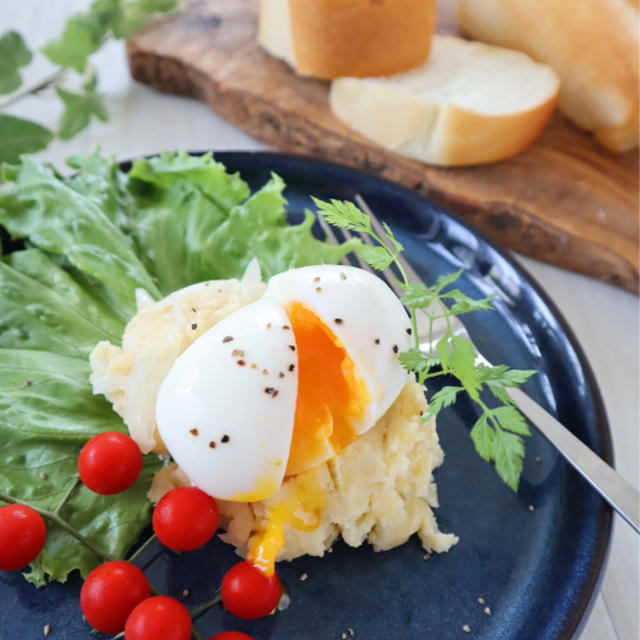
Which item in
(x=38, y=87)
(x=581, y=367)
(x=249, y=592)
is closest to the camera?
(x=249, y=592)

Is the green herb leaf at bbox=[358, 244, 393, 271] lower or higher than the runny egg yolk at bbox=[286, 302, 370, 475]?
higher

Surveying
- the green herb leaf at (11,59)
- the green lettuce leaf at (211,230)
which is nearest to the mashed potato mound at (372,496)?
the green lettuce leaf at (211,230)

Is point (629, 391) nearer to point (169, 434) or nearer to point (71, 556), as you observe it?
point (169, 434)

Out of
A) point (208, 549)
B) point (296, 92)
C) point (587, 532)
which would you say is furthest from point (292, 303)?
point (296, 92)

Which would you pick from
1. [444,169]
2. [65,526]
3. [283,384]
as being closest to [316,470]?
[283,384]

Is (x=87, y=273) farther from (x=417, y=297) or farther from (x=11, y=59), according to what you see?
(x=11, y=59)

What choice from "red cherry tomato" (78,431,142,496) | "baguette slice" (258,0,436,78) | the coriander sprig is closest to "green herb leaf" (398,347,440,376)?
the coriander sprig

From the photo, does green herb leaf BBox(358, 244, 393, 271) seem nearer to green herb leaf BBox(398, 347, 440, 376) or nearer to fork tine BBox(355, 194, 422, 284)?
green herb leaf BBox(398, 347, 440, 376)
